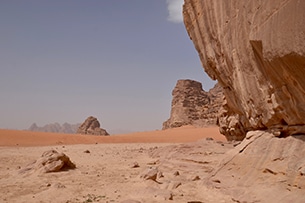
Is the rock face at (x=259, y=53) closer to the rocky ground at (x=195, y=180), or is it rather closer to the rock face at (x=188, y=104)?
the rocky ground at (x=195, y=180)

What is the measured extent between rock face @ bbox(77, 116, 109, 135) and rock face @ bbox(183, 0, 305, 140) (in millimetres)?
43450

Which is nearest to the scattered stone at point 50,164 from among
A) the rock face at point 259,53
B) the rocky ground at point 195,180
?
the rocky ground at point 195,180

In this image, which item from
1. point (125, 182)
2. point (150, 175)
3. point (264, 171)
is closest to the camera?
point (264, 171)

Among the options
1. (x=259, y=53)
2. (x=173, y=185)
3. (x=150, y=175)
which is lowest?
(x=173, y=185)

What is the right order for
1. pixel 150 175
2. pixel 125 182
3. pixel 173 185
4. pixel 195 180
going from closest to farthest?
1. pixel 173 185
2. pixel 195 180
3. pixel 150 175
4. pixel 125 182

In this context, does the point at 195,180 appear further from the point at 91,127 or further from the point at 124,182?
the point at 91,127

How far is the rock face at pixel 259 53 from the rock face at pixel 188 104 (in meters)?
39.1

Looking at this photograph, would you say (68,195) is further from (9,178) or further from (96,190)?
(9,178)

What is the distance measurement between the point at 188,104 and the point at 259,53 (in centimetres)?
4665

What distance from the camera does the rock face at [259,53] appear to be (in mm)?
5379

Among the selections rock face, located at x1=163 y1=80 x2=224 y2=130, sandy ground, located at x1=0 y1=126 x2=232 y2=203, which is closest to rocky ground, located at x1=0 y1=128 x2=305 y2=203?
sandy ground, located at x1=0 y1=126 x2=232 y2=203

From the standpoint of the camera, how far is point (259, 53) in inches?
262

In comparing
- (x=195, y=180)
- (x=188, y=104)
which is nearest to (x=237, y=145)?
(x=195, y=180)

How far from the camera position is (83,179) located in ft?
33.3
